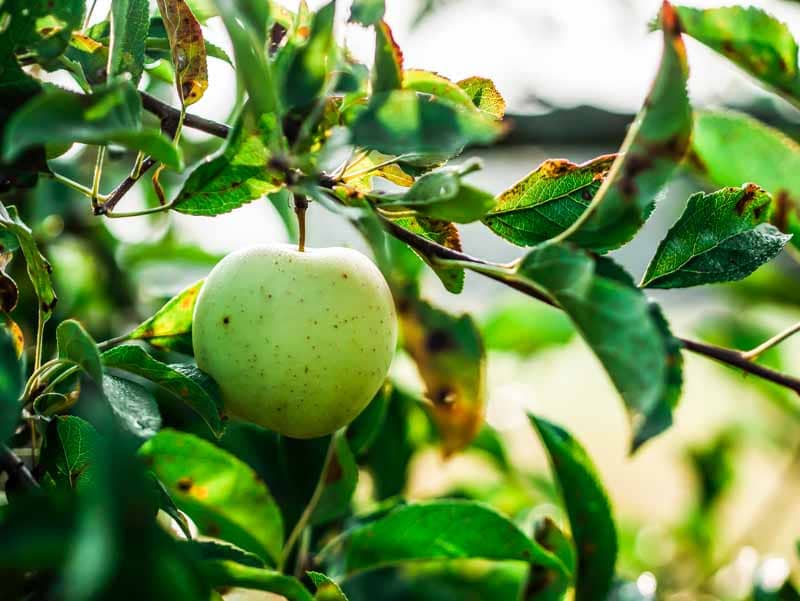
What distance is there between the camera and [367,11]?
0.42 metres

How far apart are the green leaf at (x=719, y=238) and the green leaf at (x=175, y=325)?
0.25 m

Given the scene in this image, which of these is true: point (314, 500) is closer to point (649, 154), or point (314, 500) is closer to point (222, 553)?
point (222, 553)

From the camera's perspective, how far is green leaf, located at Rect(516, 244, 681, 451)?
0.34 metres

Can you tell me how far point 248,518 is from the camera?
659 millimetres

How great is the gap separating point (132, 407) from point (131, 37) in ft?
0.55

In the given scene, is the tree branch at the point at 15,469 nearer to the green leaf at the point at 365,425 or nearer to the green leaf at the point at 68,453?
the green leaf at the point at 68,453

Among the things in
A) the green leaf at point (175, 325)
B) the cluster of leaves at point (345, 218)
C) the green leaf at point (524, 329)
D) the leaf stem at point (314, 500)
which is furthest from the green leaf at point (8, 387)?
the green leaf at point (524, 329)

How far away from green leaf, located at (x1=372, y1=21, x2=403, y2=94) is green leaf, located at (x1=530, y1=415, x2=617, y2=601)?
0.31m

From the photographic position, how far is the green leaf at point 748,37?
540mm

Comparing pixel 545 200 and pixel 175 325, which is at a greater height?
pixel 545 200

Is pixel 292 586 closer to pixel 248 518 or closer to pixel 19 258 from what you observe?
pixel 248 518

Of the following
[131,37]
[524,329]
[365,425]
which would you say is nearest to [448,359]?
[365,425]

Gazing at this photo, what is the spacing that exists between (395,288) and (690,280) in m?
0.15

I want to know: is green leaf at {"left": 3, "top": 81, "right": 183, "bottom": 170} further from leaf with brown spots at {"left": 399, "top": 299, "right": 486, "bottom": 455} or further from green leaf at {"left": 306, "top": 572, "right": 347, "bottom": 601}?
leaf with brown spots at {"left": 399, "top": 299, "right": 486, "bottom": 455}
